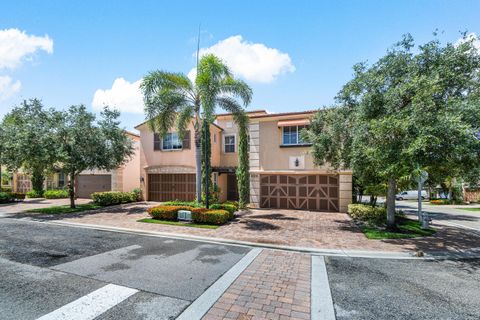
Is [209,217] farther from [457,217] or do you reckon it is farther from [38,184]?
[38,184]

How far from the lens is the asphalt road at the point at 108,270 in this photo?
4660mm

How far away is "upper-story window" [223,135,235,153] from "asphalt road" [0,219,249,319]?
38.7 feet

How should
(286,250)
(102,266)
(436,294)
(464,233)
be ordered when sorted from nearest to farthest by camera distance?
(436,294) → (102,266) → (286,250) → (464,233)

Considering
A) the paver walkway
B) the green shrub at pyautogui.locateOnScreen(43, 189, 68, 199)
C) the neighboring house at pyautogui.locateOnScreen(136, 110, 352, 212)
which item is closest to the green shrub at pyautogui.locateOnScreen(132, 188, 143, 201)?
the neighboring house at pyautogui.locateOnScreen(136, 110, 352, 212)

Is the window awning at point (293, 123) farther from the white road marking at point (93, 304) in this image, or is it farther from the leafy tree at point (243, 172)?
the white road marking at point (93, 304)

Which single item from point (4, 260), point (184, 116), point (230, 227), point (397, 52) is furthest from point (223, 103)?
point (4, 260)

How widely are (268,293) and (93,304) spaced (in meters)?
3.45

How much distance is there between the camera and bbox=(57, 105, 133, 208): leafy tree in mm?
15805

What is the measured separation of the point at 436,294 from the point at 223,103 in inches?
469

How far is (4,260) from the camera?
7074mm

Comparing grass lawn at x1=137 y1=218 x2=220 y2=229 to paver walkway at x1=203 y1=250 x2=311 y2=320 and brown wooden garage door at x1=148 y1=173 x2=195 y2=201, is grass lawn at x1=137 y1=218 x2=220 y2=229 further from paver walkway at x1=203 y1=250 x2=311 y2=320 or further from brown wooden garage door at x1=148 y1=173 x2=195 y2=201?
brown wooden garage door at x1=148 y1=173 x2=195 y2=201

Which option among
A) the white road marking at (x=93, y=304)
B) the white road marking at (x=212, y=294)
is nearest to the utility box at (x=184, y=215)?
the white road marking at (x=212, y=294)

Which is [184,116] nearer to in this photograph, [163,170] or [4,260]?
[163,170]

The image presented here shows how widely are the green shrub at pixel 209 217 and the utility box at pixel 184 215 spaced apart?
308mm
